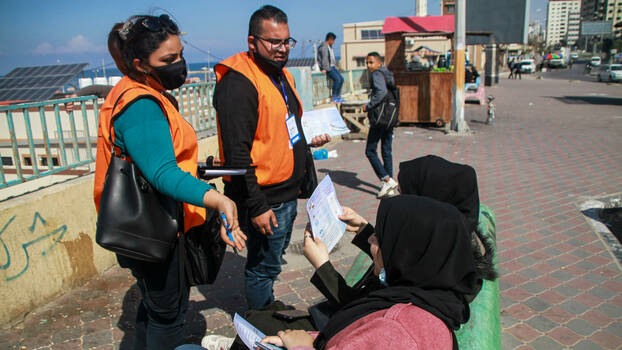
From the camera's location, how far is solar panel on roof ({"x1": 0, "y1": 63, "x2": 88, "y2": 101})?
29.3ft

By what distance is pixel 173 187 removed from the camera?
1711 mm

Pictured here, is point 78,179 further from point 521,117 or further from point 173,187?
point 521,117

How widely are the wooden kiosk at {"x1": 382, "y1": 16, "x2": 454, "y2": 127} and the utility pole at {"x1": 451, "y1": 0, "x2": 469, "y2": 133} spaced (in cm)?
70

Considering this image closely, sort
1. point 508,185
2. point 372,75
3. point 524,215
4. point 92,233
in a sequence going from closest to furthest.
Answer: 1. point 92,233
2. point 524,215
3. point 372,75
4. point 508,185

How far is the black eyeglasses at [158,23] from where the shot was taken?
1851 mm

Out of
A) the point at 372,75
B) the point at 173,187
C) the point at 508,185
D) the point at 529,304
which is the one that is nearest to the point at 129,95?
the point at 173,187

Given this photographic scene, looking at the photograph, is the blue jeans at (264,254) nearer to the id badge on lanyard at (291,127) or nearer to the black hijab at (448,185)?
the id badge on lanyard at (291,127)

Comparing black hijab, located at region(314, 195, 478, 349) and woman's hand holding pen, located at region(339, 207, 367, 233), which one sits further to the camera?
woman's hand holding pen, located at region(339, 207, 367, 233)

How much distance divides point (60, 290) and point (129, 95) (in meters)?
2.74

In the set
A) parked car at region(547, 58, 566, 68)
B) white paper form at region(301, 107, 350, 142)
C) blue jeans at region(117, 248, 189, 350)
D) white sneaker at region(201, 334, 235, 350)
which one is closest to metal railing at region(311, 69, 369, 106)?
white paper form at region(301, 107, 350, 142)

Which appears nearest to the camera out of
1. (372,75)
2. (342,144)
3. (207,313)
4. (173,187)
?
(173,187)

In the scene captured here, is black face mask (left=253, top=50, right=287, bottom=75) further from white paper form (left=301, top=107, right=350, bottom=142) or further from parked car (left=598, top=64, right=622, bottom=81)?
parked car (left=598, top=64, right=622, bottom=81)

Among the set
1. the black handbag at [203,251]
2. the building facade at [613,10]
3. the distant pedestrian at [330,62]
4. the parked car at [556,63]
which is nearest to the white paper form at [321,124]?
the black handbag at [203,251]

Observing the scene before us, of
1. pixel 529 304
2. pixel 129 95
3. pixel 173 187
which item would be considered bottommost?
pixel 529 304
